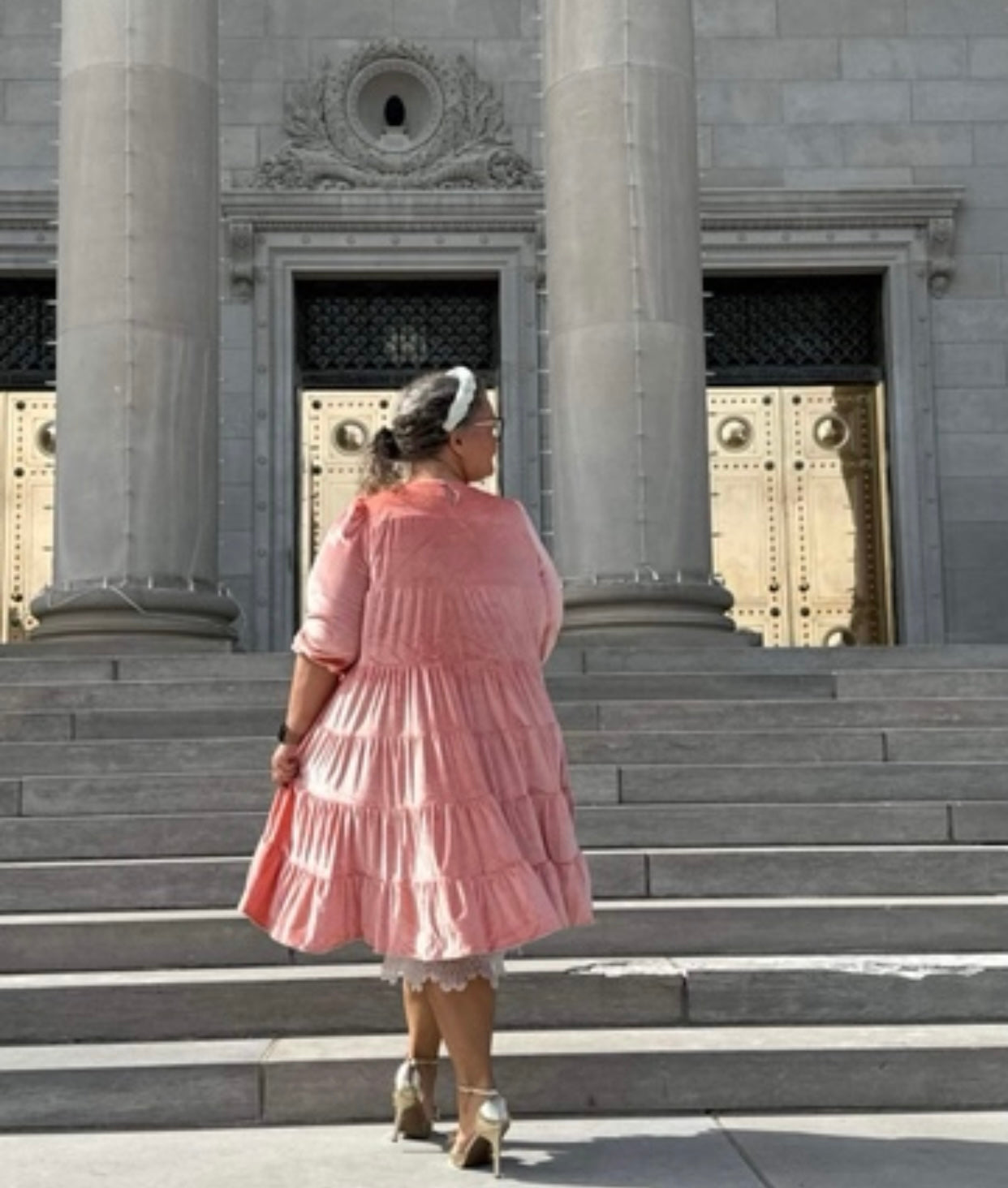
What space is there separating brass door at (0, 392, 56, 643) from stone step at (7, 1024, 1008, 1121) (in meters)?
10.4

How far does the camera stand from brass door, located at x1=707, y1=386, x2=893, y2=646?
1525 cm

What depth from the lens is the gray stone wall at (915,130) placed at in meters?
15.1

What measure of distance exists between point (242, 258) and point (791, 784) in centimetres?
955

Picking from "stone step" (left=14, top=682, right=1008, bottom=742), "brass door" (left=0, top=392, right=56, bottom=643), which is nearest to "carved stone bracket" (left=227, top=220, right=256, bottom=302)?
"brass door" (left=0, top=392, right=56, bottom=643)

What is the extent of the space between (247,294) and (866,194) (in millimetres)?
6025

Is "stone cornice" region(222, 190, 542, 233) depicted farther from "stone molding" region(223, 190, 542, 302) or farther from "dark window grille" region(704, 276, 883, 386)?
"dark window grille" region(704, 276, 883, 386)

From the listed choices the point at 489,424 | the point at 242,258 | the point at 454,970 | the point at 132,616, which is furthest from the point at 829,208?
the point at 454,970

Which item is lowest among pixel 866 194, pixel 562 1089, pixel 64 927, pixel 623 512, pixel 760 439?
pixel 562 1089

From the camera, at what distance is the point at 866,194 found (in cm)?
1533

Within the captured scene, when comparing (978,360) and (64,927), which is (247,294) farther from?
(64,927)

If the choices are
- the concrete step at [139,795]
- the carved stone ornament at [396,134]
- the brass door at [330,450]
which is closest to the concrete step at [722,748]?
the concrete step at [139,795]

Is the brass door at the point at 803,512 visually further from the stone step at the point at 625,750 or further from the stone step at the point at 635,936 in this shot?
the stone step at the point at 635,936

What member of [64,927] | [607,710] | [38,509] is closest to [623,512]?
[607,710]

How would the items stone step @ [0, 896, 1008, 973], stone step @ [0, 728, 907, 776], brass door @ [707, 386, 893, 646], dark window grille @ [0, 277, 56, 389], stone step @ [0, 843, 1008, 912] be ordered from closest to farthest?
1. stone step @ [0, 896, 1008, 973]
2. stone step @ [0, 843, 1008, 912]
3. stone step @ [0, 728, 907, 776]
4. brass door @ [707, 386, 893, 646]
5. dark window grille @ [0, 277, 56, 389]
